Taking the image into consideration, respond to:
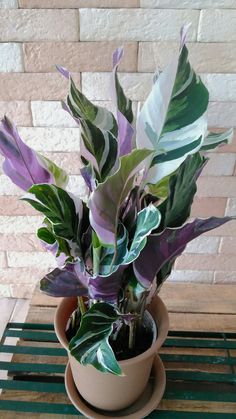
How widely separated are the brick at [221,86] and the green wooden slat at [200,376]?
536 mm

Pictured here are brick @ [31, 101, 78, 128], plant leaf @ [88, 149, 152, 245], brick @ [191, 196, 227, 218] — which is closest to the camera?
plant leaf @ [88, 149, 152, 245]

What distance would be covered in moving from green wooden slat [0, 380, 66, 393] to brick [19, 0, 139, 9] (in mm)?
678

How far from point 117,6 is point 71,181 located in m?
0.38

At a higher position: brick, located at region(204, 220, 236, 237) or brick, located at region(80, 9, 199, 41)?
brick, located at region(80, 9, 199, 41)

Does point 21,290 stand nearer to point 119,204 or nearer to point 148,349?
point 148,349

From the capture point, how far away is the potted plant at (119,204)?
1.47 feet

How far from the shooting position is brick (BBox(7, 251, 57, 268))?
105cm

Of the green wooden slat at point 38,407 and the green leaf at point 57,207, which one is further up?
the green leaf at point 57,207

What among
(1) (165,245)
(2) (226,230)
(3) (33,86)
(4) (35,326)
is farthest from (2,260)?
(1) (165,245)

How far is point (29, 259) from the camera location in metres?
1.06

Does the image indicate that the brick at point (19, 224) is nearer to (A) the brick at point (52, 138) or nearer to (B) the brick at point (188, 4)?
(A) the brick at point (52, 138)

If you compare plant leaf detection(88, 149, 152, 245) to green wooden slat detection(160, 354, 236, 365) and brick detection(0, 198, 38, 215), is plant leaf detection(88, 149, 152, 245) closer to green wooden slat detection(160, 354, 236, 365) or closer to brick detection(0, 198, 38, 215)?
green wooden slat detection(160, 354, 236, 365)

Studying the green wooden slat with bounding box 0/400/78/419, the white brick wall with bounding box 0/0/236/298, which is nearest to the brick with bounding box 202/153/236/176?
the white brick wall with bounding box 0/0/236/298

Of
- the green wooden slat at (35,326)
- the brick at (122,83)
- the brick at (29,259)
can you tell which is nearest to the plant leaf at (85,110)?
the brick at (122,83)
